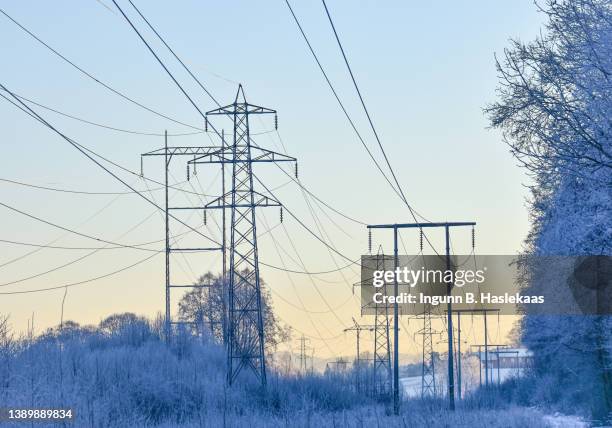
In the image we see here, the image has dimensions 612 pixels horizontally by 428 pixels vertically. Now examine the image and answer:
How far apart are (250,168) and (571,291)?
11.3 meters

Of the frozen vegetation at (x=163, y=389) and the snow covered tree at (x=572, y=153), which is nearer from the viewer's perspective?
the snow covered tree at (x=572, y=153)

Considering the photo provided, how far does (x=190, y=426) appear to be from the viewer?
20.3 meters

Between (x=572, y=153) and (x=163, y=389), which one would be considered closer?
(x=572, y=153)

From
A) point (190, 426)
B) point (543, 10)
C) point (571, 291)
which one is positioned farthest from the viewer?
point (571, 291)

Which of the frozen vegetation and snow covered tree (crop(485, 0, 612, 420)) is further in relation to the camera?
the frozen vegetation

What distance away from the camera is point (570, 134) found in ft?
54.7

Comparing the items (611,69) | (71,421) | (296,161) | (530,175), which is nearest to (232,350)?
(296,161)

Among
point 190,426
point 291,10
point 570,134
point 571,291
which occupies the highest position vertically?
point 291,10

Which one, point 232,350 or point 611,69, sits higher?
point 611,69

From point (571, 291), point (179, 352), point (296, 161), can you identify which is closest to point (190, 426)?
point (296, 161)

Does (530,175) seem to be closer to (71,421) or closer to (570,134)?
(570,134)

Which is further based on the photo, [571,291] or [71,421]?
[571,291]

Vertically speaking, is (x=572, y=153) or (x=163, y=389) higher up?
(x=572, y=153)

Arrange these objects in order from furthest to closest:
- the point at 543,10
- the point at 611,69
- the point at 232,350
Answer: the point at 232,350 → the point at 543,10 → the point at 611,69
